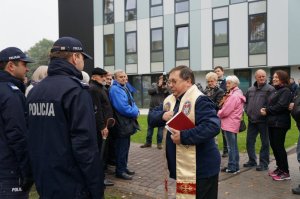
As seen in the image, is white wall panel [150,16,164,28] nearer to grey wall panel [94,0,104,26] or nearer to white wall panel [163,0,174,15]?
white wall panel [163,0,174,15]

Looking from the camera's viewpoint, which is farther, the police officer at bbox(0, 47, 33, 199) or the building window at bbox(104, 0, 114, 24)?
the building window at bbox(104, 0, 114, 24)

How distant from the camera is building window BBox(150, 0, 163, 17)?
27.0m

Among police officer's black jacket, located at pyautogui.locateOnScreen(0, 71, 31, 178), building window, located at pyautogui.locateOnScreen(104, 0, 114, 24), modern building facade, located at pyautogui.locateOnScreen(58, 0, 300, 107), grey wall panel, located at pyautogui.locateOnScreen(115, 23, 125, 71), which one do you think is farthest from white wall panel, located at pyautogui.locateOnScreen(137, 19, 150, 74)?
police officer's black jacket, located at pyautogui.locateOnScreen(0, 71, 31, 178)

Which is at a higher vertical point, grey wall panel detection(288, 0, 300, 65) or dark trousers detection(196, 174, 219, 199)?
grey wall panel detection(288, 0, 300, 65)

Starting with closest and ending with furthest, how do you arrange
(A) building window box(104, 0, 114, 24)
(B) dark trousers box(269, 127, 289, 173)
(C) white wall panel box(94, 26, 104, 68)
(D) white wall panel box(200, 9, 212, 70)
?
(B) dark trousers box(269, 127, 289, 173) < (D) white wall panel box(200, 9, 212, 70) < (A) building window box(104, 0, 114, 24) < (C) white wall panel box(94, 26, 104, 68)

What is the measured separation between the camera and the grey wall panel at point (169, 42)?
2616 cm

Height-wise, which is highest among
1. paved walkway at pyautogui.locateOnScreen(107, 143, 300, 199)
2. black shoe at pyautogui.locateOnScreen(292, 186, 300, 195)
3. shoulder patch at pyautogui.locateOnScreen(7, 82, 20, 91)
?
shoulder patch at pyautogui.locateOnScreen(7, 82, 20, 91)

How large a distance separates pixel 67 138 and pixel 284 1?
21.5 metres

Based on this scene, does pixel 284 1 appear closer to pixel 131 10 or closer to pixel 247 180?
pixel 131 10

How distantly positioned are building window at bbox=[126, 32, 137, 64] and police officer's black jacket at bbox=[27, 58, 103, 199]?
25421 mm

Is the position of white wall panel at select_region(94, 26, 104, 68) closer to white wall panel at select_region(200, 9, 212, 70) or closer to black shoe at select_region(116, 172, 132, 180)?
white wall panel at select_region(200, 9, 212, 70)

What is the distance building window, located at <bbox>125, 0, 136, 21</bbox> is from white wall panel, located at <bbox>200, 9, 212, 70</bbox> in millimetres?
6124

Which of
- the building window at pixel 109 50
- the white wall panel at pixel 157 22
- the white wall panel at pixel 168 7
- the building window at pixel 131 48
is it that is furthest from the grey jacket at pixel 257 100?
the building window at pixel 109 50

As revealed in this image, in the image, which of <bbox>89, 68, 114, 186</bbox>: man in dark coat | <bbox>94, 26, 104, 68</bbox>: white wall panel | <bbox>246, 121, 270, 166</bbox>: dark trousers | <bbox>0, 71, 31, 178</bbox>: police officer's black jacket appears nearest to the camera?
<bbox>0, 71, 31, 178</bbox>: police officer's black jacket
